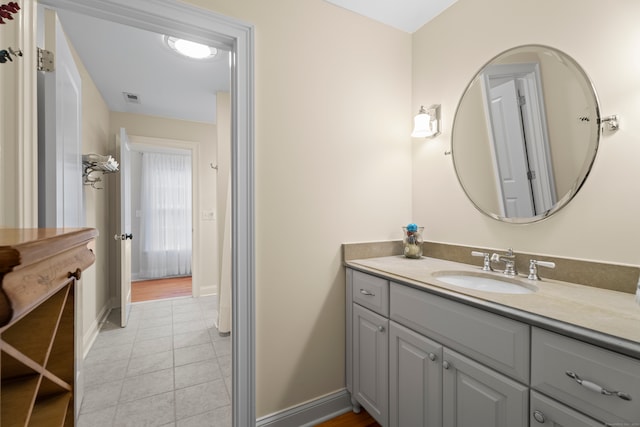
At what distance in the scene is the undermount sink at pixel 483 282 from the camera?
128 cm

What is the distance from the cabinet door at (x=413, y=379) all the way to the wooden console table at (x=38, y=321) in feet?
3.82

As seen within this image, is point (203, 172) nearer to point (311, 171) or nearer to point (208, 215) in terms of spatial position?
point (208, 215)

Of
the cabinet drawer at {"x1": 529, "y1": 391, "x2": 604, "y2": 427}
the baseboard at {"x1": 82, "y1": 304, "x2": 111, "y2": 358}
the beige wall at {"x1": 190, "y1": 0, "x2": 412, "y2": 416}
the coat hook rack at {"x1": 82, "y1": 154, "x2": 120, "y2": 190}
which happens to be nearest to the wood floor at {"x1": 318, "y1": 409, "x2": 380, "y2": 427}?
the beige wall at {"x1": 190, "y1": 0, "x2": 412, "y2": 416}

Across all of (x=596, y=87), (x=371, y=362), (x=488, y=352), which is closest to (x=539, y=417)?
(x=488, y=352)

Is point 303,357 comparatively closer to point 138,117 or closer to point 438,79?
point 438,79

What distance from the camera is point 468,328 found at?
1009 millimetres

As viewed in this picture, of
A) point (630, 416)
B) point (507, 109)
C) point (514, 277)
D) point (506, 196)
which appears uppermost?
point (507, 109)

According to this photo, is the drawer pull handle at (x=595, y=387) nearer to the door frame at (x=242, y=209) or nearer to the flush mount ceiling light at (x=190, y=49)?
the door frame at (x=242, y=209)

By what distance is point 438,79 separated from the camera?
5.85 feet

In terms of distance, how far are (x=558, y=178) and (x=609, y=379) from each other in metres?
0.88

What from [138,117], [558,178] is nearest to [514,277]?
[558,178]

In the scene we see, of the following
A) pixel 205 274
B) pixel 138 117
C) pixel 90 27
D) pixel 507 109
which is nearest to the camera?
pixel 507 109

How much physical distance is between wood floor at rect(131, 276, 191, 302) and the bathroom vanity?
3425 millimetres

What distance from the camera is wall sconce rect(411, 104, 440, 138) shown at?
5.74 feet
